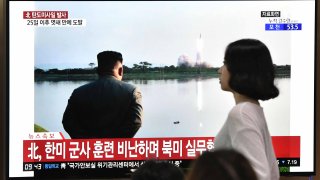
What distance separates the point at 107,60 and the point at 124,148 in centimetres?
51

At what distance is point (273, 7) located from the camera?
301 centimetres

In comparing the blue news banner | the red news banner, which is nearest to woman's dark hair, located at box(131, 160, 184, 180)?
the red news banner

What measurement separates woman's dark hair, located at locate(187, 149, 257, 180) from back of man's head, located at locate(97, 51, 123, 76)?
1849 mm

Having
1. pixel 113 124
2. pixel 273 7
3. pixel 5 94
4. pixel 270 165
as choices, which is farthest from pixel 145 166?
pixel 273 7

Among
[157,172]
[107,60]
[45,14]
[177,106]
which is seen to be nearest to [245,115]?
[157,172]

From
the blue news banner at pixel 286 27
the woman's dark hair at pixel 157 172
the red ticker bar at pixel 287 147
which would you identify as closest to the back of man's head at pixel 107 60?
the blue news banner at pixel 286 27

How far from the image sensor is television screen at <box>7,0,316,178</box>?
9.49 feet

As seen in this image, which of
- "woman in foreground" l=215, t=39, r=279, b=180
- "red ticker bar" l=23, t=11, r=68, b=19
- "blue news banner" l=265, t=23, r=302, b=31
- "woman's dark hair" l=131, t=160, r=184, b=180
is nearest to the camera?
"woman in foreground" l=215, t=39, r=279, b=180

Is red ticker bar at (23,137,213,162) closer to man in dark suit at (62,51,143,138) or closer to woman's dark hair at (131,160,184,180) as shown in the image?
man in dark suit at (62,51,143,138)

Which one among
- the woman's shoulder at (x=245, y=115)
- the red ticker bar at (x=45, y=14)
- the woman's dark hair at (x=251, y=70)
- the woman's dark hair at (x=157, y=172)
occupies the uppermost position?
the red ticker bar at (x=45, y=14)

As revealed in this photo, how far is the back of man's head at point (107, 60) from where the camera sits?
9.66ft

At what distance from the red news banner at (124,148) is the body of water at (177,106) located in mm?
41

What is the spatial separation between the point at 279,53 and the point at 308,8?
31 cm

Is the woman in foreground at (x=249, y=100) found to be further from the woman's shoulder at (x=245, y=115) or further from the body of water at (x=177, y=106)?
the body of water at (x=177, y=106)
